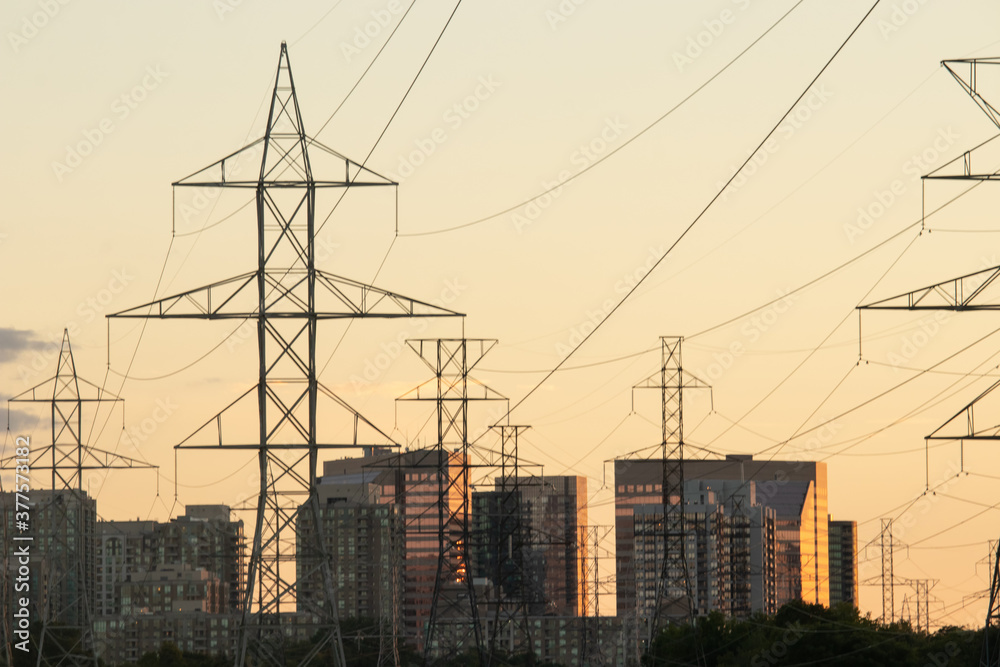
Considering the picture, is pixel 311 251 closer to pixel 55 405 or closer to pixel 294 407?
pixel 294 407

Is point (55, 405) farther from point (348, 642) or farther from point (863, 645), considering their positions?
point (348, 642)

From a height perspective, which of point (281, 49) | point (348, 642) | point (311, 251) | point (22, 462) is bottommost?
point (348, 642)

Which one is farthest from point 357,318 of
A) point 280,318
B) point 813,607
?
point 813,607

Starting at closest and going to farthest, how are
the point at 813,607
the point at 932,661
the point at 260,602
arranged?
the point at 260,602 → the point at 932,661 → the point at 813,607

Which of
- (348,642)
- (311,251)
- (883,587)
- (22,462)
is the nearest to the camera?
(311,251)

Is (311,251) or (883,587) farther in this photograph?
(883,587)

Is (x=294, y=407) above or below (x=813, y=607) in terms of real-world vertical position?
above
